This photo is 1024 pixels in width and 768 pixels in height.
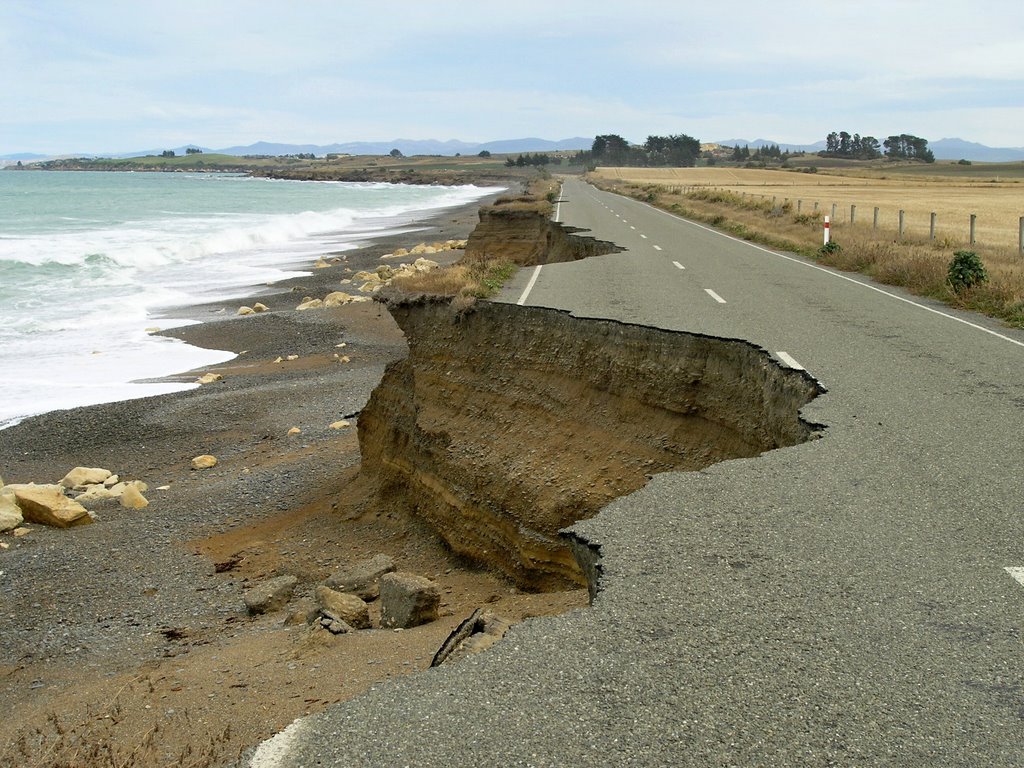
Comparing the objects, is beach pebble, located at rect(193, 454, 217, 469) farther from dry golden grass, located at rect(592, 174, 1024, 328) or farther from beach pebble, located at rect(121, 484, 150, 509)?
dry golden grass, located at rect(592, 174, 1024, 328)

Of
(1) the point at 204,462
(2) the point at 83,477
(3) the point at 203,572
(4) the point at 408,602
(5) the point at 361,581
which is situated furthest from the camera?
(1) the point at 204,462

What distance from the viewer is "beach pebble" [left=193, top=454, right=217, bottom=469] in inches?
603

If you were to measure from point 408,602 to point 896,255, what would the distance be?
618 inches

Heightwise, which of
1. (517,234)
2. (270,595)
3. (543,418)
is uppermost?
(517,234)

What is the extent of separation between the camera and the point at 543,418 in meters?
11.1

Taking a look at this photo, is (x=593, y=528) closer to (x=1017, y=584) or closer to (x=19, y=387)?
(x=1017, y=584)

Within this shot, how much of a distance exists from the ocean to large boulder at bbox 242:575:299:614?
10.6 metres

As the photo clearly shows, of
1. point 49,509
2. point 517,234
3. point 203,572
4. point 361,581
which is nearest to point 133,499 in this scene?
point 49,509

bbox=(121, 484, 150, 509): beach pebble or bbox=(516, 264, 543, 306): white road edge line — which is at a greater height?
bbox=(516, 264, 543, 306): white road edge line

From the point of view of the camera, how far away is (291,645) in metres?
7.25

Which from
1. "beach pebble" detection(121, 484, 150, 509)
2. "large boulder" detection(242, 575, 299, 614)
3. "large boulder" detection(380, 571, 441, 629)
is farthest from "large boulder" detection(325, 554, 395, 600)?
"beach pebble" detection(121, 484, 150, 509)

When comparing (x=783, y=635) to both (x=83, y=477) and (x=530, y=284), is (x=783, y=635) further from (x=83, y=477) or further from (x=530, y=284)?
(x=83, y=477)

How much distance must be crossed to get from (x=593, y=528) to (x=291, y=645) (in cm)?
301

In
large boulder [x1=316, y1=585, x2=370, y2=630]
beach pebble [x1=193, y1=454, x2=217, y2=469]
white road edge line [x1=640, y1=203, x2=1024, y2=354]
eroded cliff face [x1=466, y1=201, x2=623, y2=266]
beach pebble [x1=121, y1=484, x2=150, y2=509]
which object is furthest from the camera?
eroded cliff face [x1=466, y1=201, x2=623, y2=266]
